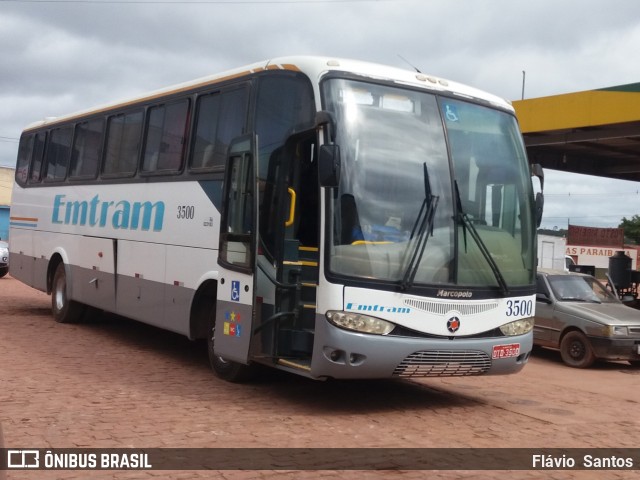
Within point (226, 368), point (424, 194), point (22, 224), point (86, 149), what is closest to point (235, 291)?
point (226, 368)

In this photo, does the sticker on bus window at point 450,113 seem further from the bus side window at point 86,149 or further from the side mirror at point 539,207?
the bus side window at point 86,149

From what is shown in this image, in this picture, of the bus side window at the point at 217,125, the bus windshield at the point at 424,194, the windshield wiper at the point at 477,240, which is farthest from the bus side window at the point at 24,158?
the windshield wiper at the point at 477,240

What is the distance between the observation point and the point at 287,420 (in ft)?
26.1

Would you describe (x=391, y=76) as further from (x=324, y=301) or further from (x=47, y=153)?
(x=47, y=153)

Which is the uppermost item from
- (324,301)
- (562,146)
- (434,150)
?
(562,146)

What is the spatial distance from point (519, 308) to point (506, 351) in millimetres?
522

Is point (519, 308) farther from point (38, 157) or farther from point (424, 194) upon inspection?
point (38, 157)

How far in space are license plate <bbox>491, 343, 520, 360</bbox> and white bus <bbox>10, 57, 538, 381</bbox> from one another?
0.08 feet

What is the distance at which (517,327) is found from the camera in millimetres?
8961

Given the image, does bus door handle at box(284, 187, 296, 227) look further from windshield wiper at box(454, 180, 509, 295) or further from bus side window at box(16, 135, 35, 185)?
bus side window at box(16, 135, 35, 185)

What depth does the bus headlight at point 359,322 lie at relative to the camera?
25.8 ft

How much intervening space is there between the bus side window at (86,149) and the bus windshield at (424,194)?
6.72 metres

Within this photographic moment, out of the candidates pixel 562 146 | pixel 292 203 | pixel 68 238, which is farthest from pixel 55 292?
pixel 562 146

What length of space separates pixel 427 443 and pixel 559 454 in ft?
3.68
